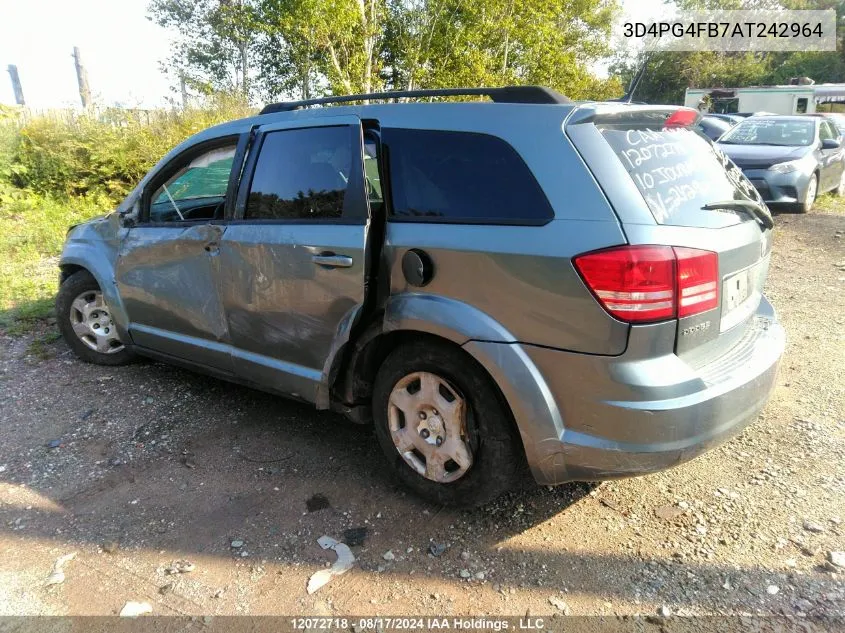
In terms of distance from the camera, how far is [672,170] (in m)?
2.52

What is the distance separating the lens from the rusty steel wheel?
2.67 m

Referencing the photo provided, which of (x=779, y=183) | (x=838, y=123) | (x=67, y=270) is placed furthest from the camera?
(x=838, y=123)

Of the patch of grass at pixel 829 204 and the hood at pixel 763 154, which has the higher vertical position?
the hood at pixel 763 154

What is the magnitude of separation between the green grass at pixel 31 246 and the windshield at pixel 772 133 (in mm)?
11008

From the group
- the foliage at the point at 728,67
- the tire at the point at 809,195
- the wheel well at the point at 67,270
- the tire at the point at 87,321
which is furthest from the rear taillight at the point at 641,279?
the foliage at the point at 728,67

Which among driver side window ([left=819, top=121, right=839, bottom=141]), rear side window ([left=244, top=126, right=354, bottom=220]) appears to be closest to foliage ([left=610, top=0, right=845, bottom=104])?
driver side window ([left=819, top=121, right=839, bottom=141])

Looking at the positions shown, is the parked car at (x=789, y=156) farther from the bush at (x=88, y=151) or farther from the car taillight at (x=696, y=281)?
the bush at (x=88, y=151)

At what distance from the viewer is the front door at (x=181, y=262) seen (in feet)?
11.8

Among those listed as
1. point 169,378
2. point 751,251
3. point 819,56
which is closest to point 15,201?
point 169,378

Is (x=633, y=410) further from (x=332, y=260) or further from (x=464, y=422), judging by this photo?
(x=332, y=260)

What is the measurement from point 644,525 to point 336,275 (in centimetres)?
183

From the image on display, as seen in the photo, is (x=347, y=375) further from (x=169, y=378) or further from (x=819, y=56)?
(x=819, y=56)

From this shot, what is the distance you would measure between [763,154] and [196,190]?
9502mm

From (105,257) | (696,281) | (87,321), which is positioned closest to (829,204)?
(696,281)
